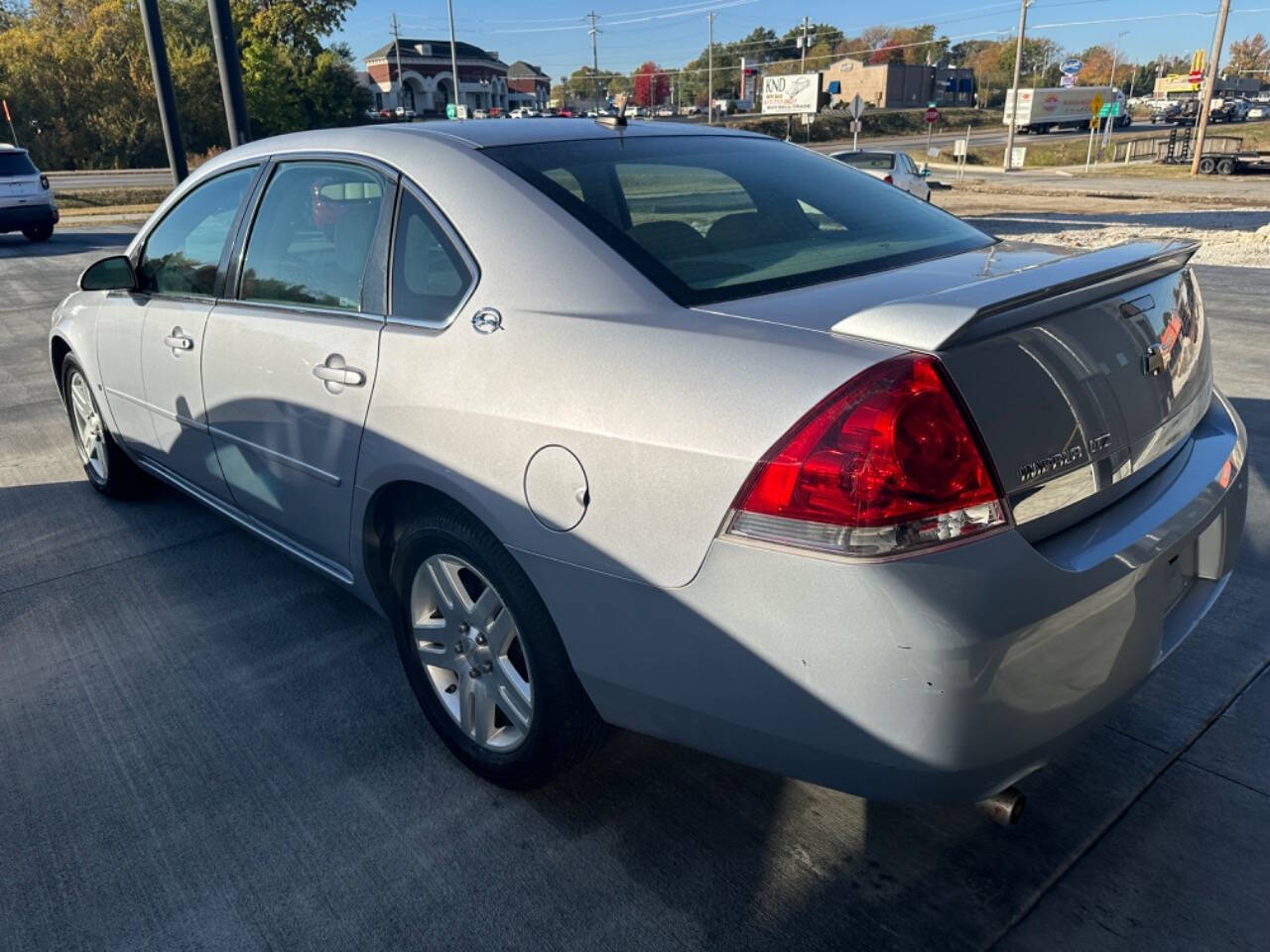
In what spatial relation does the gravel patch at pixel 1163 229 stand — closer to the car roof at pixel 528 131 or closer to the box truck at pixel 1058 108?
the car roof at pixel 528 131

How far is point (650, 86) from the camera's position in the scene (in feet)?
370

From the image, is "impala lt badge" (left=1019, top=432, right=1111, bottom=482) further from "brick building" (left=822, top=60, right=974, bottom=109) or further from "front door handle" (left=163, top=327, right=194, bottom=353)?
"brick building" (left=822, top=60, right=974, bottom=109)

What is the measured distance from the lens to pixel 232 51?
26.8 feet

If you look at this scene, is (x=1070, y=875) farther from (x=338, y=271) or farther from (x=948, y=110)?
(x=948, y=110)

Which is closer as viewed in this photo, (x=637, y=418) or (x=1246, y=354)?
(x=637, y=418)

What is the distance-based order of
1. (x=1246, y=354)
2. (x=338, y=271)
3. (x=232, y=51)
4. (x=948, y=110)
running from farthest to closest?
(x=948, y=110)
(x=232, y=51)
(x=1246, y=354)
(x=338, y=271)

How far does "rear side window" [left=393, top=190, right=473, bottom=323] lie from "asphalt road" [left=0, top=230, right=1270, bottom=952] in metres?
1.22

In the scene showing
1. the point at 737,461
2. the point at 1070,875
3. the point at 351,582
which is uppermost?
the point at 737,461

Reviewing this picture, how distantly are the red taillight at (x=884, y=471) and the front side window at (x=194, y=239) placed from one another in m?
2.42

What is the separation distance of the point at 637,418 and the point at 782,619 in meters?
0.48

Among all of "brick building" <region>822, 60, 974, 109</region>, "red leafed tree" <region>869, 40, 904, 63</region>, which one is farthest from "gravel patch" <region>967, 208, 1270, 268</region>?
"red leafed tree" <region>869, 40, 904, 63</region>

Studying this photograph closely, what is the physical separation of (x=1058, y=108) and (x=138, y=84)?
200 ft

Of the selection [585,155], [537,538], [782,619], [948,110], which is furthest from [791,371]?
[948,110]

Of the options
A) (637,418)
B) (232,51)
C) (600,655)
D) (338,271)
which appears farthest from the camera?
(232,51)
